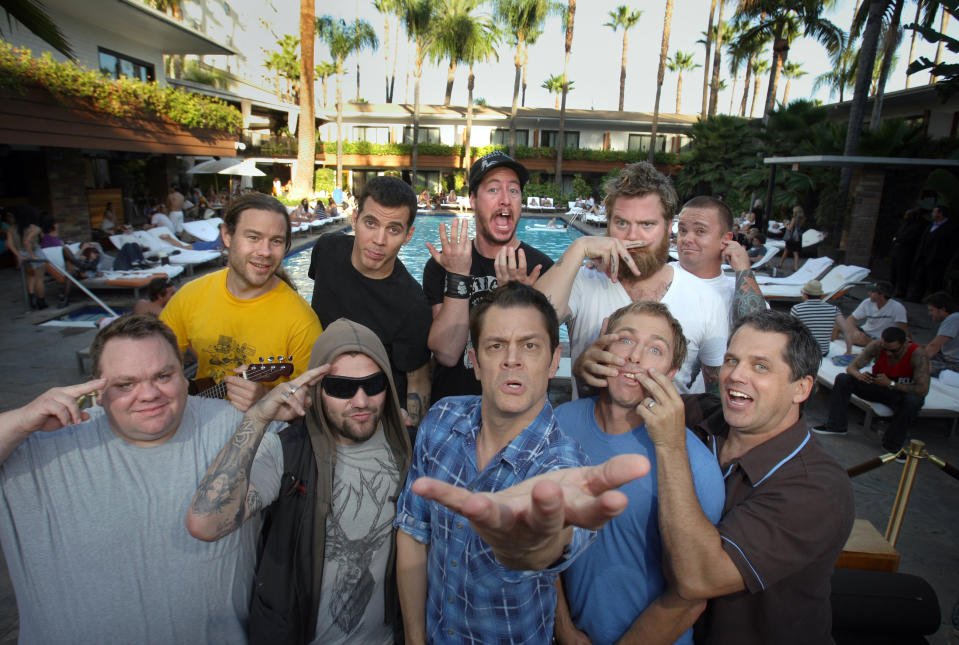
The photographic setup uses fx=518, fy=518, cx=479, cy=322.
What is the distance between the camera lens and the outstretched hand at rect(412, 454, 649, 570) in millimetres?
1234

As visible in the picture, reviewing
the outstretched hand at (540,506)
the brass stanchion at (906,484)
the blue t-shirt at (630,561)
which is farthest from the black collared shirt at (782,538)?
the brass stanchion at (906,484)

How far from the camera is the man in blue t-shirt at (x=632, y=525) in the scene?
1.87 m

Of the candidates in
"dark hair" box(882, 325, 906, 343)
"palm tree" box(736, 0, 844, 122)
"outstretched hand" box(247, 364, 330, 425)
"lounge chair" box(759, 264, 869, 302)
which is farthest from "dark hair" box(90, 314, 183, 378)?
"palm tree" box(736, 0, 844, 122)

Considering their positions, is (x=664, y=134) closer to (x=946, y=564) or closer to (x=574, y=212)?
(x=574, y=212)

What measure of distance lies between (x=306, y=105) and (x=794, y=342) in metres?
24.8

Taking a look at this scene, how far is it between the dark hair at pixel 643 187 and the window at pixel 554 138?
42565 mm

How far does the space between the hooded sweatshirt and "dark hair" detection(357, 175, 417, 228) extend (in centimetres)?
106

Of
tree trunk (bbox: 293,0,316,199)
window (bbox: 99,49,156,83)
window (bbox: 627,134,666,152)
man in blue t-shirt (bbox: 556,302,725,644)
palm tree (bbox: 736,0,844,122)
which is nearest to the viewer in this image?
man in blue t-shirt (bbox: 556,302,725,644)

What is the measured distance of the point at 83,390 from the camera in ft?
5.96

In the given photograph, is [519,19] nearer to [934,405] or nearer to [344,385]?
[934,405]

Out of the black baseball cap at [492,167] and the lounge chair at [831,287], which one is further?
the lounge chair at [831,287]

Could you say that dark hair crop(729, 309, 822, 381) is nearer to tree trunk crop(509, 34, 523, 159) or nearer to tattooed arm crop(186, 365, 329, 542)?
tattooed arm crop(186, 365, 329, 542)

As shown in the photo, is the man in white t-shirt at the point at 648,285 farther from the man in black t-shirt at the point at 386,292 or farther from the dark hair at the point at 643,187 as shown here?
the man in black t-shirt at the point at 386,292

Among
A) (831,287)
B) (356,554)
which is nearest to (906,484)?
(356,554)
